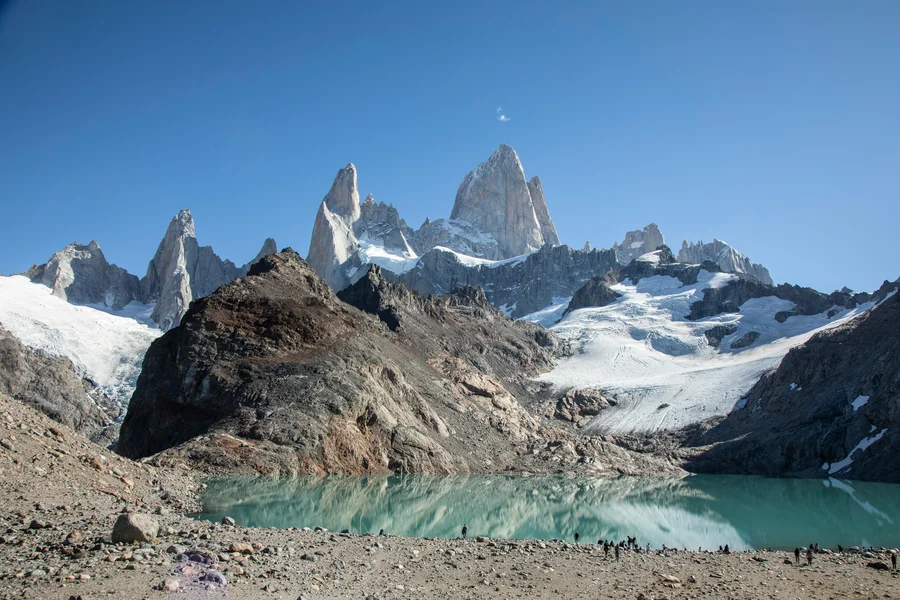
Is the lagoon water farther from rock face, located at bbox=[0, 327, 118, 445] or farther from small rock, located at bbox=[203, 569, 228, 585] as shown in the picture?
rock face, located at bbox=[0, 327, 118, 445]

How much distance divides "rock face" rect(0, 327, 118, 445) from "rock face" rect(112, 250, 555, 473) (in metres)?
44.8

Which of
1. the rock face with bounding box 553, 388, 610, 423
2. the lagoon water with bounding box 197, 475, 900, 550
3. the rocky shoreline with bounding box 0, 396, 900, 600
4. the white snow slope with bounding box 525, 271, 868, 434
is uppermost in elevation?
the white snow slope with bounding box 525, 271, 868, 434

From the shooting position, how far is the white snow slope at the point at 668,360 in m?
112

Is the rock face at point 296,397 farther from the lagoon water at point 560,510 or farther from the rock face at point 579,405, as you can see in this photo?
the rock face at point 579,405

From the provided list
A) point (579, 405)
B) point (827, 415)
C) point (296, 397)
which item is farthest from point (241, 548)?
point (579, 405)

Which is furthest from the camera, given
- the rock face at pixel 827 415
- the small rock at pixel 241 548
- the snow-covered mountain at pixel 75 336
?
the snow-covered mountain at pixel 75 336

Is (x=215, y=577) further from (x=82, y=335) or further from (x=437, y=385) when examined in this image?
(x=82, y=335)

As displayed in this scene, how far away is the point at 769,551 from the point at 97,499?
1086 inches

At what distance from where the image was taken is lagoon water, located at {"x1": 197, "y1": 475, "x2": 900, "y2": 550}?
3322 cm

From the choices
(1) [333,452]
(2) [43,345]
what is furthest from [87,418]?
(1) [333,452]

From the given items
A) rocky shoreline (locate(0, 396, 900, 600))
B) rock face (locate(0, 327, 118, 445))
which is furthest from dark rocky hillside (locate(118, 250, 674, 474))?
rock face (locate(0, 327, 118, 445))

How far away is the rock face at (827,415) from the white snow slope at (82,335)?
4115 inches

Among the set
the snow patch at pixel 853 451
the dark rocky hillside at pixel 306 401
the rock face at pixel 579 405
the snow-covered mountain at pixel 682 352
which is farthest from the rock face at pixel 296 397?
the snow-covered mountain at pixel 682 352

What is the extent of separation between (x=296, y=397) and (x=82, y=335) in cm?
11244
